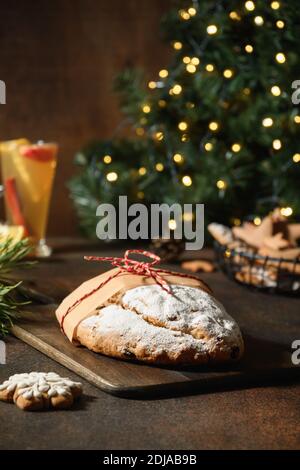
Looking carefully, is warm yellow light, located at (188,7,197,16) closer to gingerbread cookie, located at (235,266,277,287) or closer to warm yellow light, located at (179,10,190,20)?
warm yellow light, located at (179,10,190,20)

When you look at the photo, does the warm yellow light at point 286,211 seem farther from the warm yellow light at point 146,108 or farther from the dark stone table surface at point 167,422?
the dark stone table surface at point 167,422

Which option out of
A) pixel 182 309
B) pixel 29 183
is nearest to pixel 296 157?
pixel 29 183

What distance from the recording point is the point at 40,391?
1.09m

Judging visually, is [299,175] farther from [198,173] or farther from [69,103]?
[69,103]

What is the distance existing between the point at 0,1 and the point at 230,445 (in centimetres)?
191

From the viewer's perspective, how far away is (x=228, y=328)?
4.18 ft

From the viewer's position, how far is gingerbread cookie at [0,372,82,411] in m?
1.08

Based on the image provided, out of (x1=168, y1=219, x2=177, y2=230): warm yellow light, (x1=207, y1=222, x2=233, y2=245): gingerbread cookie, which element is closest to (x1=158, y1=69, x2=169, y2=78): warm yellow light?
(x1=168, y1=219, x2=177, y2=230): warm yellow light

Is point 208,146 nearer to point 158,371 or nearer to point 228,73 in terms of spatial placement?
point 228,73

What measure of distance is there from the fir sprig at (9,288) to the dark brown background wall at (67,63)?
1018 mm

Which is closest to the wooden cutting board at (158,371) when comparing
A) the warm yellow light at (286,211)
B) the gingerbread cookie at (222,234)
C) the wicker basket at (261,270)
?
the wicker basket at (261,270)

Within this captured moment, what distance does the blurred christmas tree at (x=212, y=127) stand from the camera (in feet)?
7.24

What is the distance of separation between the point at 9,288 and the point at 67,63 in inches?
55.0

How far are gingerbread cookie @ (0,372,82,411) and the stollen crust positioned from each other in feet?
0.47
